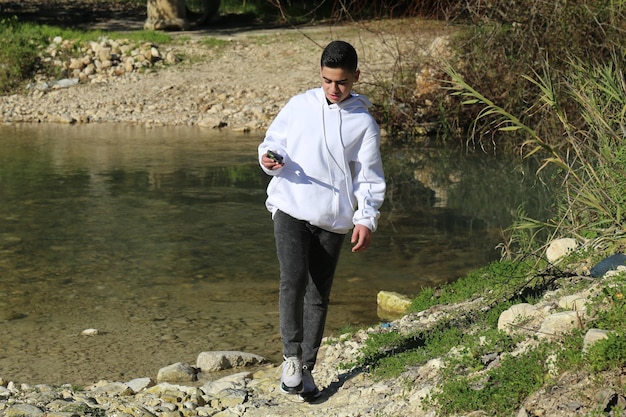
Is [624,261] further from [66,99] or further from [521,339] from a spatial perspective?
[66,99]

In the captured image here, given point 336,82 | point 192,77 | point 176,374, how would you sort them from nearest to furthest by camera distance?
1. point 336,82
2. point 176,374
3. point 192,77

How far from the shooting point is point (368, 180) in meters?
5.16

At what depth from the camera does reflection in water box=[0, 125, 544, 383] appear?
6934mm

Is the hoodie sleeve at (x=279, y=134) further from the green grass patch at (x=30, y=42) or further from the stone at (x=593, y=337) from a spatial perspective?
the green grass patch at (x=30, y=42)

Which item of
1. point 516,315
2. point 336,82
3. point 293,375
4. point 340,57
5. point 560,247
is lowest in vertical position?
point 293,375

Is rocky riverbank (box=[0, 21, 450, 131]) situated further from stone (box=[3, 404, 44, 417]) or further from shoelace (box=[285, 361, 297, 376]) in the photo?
stone (box=[3, 404, 44, 417])

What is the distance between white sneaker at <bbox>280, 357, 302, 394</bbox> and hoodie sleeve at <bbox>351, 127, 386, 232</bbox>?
744mm

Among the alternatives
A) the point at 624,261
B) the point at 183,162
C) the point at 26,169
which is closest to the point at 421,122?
the point at 183,162

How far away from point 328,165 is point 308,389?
1099 mm

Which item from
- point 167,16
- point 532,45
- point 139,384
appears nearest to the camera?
point 139,384

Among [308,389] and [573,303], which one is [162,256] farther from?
[573,303]

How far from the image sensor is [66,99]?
64.4ft

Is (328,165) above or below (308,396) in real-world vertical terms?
above

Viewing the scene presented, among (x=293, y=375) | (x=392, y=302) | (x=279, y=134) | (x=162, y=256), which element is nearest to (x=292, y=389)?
(x=293, y=375)
